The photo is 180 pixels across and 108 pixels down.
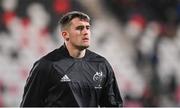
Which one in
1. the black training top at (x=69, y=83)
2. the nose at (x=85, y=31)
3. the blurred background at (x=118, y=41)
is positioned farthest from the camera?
the blurred background at (x=118, y=41)

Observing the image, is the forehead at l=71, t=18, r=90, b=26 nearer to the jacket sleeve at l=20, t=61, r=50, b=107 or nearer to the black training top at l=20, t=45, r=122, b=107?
the black training top at l=20, t=45, r=122, b=107

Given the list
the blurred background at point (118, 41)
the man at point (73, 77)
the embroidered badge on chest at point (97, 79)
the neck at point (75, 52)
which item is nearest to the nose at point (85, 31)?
the man at point (73, 77)

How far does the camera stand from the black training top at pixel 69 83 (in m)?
3.26

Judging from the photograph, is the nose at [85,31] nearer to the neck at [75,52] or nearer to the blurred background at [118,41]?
the neck at [75,52]

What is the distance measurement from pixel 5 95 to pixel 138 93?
1.39 m

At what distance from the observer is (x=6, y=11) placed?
215 inches

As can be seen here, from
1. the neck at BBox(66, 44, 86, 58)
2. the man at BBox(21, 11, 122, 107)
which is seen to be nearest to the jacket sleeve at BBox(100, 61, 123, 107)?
the man at BBox(21, 11, 122, 107)

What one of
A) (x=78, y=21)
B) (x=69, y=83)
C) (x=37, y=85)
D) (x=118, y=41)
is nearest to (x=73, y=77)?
(x=69, y=83)

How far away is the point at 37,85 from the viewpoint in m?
3.28

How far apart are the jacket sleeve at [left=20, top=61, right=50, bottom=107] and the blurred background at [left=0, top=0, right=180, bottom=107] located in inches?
84.0

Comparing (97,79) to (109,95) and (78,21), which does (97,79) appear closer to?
(109,95)

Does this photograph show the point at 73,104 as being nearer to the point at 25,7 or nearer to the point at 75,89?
the point at 75,89

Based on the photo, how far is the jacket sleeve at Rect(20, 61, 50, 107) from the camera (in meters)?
3.28

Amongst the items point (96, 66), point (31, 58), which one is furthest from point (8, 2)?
point (96, 66)
